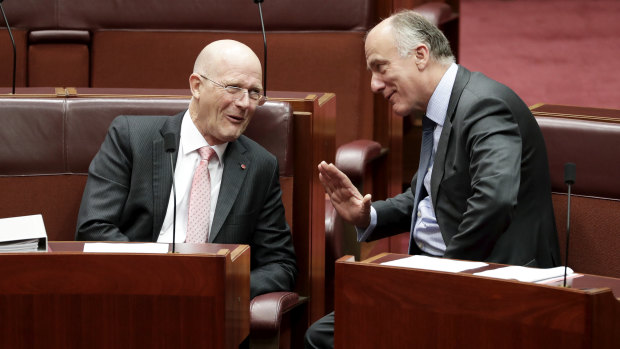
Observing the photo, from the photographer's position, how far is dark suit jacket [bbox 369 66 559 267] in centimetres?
87

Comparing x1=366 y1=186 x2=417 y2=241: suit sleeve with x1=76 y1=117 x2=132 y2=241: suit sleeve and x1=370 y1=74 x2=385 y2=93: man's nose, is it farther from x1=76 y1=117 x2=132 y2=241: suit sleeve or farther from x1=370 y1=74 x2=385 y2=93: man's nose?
x1=76 y1=117 x2=132 y2=241: suit sleeve

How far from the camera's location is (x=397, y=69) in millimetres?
972

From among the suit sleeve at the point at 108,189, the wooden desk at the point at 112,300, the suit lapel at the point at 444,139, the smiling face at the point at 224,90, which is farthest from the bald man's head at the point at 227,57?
the wooden desk at the point at 112,300

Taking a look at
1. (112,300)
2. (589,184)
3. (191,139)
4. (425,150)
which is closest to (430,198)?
(425,150)

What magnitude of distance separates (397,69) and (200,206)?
25cm

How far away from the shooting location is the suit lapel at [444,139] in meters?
0.93

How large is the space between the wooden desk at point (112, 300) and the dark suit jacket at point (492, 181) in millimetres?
252

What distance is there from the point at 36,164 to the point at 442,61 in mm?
451

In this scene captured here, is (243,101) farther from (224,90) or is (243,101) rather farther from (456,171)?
(456,171)

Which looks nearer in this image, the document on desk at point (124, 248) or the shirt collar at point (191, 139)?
the document on desk at point (124, 248)

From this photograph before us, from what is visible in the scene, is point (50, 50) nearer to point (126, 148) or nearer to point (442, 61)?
point (126, 148)

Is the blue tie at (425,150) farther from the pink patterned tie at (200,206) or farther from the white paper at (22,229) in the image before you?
the white paper at (22,229)

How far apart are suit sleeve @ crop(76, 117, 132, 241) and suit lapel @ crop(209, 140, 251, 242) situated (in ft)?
0.31

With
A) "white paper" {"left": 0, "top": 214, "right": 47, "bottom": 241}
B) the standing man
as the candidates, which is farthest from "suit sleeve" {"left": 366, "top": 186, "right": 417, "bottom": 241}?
"white paper" {"left": 0, "top": 214, "right": 47, "bottom": 241}
